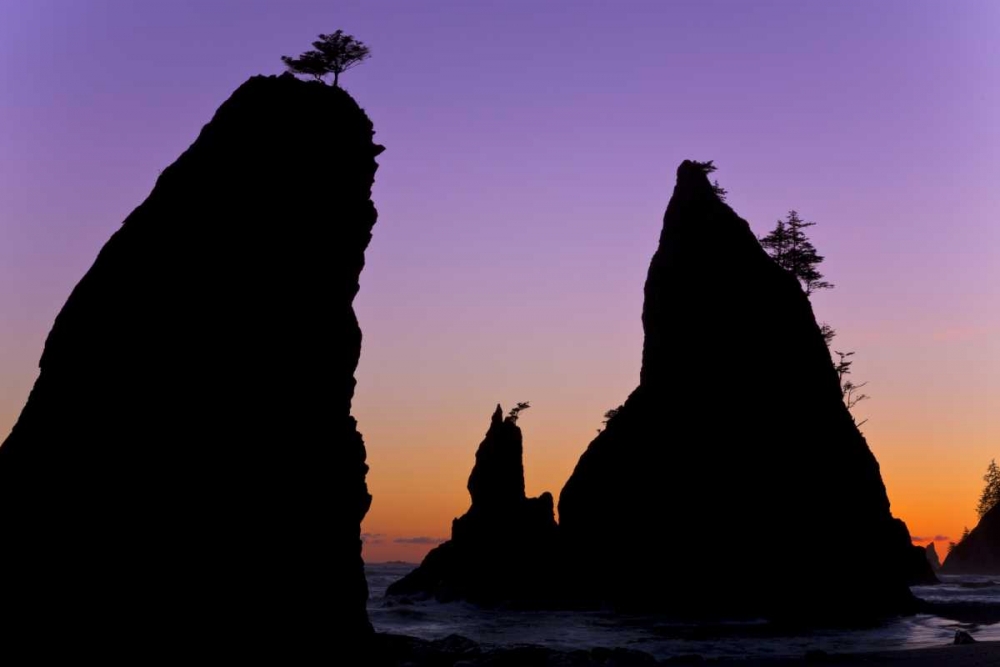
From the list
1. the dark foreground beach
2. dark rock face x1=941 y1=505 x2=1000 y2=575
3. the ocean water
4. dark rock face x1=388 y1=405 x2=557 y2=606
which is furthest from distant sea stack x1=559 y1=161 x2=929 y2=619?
dark rock face x1=941 y1=505 x2=1000 y2=575

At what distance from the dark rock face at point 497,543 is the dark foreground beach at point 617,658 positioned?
40.5 m

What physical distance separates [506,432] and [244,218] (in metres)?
58.2

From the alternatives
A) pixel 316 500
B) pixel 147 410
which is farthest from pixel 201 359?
pixel 316 500

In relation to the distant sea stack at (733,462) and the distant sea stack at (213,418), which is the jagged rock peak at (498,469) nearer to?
the distant sea stack at (733,462)

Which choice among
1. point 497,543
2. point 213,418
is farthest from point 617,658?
point 497,543

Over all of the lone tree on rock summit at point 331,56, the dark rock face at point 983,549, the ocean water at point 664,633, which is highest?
the lone tree on rock summit at point 331,56

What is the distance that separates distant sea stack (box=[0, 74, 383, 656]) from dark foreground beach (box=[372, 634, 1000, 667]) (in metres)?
4.22

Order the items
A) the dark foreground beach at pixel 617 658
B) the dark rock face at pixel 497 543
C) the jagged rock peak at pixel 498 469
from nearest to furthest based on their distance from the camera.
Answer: the dark foreground beach at pixel 617 658 → the dark rock face at pixel 497 543 → the jagged rock peak at pixel 498 469

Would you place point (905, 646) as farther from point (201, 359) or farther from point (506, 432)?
point (506, 432)

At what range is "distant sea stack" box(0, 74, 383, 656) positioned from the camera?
18328 mm

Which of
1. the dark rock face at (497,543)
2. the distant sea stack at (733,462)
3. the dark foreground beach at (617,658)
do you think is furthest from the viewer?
the dark rock face at (497,543)

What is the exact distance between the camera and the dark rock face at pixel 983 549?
150750 mm

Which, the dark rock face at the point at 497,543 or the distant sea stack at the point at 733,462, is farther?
the dark rock face at the point at 497,543

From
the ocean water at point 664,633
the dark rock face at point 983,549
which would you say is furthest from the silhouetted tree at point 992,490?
the ocean water at point 664,633
